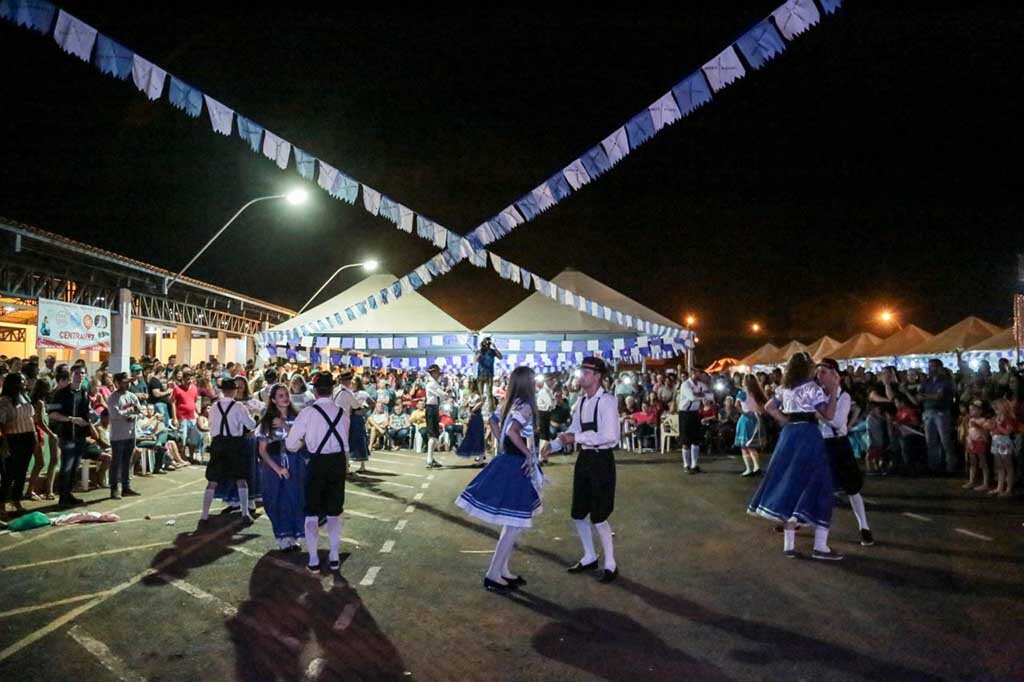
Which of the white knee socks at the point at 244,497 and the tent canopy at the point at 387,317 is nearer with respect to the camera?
the white knee socks at the point at 244,497

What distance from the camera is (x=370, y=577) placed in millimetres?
6977

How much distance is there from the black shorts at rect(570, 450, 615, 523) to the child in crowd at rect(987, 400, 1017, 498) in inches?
315

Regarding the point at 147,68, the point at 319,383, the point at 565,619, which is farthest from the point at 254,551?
the point at 147,68

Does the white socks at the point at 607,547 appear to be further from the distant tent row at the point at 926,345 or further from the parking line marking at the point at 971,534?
the distant tent row at the point at 926,345

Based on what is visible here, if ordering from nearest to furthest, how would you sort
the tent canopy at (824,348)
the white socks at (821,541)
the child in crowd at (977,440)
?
the white socks at (821,541) < the child in crowd at (977,440) < the tent canopy at (824,348)

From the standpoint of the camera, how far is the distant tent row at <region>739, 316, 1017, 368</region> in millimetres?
19491

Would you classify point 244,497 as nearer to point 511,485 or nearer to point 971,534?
point 511,485

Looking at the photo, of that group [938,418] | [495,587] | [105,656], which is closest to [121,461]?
[105,656]

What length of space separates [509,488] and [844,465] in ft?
12.3

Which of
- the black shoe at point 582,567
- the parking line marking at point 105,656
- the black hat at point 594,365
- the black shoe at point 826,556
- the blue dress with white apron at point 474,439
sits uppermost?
the black hat at point 594,365

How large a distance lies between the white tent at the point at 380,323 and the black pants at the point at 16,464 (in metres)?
10.4

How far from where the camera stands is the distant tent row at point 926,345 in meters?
19.5

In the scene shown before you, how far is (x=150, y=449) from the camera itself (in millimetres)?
15133

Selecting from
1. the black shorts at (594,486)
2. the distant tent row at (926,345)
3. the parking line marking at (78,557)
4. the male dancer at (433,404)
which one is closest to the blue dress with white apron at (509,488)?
the black shorts at (594,486)
